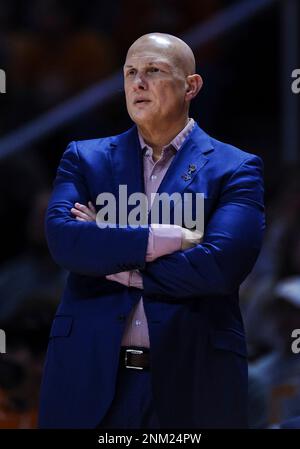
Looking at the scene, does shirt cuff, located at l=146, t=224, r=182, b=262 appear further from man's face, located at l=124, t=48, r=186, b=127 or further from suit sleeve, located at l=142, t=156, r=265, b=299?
man's face, located at l=124, t=48, r=186, b=127

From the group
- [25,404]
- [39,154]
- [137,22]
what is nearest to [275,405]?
[25,404]

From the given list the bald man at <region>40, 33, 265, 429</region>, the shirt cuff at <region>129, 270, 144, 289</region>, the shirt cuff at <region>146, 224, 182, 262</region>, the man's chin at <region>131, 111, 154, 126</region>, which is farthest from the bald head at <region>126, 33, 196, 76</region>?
the shirt cuff at <region>129, 270, 144, 289</region>

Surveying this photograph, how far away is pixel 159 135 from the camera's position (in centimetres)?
337

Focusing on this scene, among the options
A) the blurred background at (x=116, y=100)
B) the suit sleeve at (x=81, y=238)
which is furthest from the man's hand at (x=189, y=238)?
the blurred background at (x=116, y=100)

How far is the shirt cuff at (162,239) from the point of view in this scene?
3279 mm

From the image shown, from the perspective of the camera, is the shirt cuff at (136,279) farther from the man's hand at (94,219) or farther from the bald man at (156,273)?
the man's hand at (94,219)

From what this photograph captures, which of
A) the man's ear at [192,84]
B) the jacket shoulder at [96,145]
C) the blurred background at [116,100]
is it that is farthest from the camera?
the blurred background at [116,100]

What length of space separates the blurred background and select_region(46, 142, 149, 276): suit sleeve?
2121 millimetres

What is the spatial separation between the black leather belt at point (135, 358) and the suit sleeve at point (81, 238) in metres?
0.20

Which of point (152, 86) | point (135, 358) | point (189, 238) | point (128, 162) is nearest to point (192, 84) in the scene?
point (152, 86)

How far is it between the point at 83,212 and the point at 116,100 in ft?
12.2

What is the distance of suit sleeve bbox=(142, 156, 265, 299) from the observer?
10.6 ft

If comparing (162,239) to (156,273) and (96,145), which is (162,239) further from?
(96,145)
